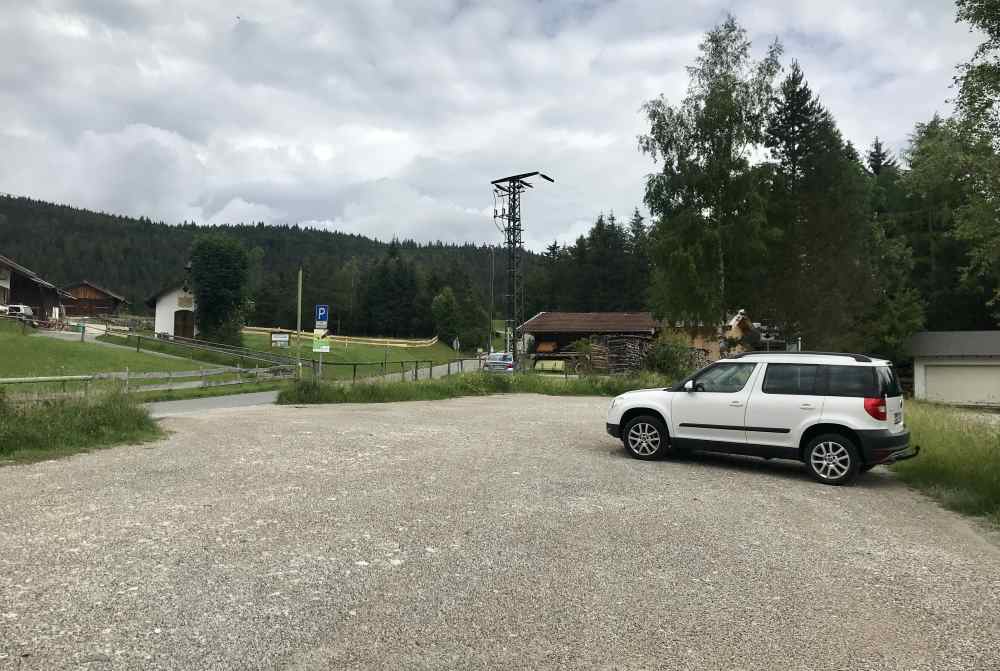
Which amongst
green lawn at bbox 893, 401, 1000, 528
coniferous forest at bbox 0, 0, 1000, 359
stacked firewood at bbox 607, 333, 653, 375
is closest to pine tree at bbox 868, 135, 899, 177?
coniferous forest at bbox 0, 0, 1000, 359

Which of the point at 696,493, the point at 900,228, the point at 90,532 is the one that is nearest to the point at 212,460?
the point at 90,532

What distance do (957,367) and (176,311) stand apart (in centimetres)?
6095

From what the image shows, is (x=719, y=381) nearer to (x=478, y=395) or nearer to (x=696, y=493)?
(x=696, y=493)

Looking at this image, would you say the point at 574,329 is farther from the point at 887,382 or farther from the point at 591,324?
the point at 887,382

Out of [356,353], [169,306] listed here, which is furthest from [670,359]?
[169,306]

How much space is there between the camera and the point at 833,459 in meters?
9.50

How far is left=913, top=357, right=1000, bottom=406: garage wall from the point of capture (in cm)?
4184

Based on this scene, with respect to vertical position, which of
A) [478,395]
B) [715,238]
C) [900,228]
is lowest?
[478,395]

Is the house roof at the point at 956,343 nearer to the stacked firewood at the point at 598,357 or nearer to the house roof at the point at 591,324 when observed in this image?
the stacked firewood at the point at 598,357

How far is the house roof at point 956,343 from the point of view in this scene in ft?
138

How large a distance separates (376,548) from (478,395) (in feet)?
70.2

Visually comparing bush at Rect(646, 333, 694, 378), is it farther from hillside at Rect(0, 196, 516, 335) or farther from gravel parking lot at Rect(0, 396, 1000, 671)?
hillside at Rect(0, 196, 516, 335)

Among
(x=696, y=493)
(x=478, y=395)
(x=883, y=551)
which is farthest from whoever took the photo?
(x=478, y=395)

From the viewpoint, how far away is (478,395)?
27.2m
